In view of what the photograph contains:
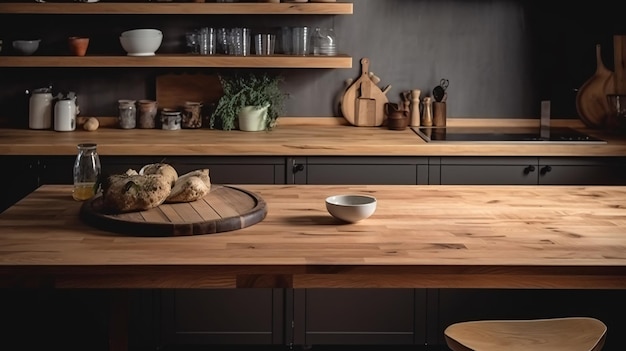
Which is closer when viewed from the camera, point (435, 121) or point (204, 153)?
point (204, 153)

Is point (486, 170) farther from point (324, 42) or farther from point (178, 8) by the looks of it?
point (178, 8)

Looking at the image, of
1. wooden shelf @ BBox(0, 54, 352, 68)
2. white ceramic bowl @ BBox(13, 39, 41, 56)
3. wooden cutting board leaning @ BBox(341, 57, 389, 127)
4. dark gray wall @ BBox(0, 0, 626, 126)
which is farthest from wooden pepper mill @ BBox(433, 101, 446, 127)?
white ceramic bowl @ BBox(13, 39, 41, 56)

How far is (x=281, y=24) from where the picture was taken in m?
5.45

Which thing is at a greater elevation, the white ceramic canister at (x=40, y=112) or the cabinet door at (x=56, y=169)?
the white ceramic canister at (x=40, y=112)

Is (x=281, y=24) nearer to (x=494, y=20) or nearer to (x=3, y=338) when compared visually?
(x=494, y=20)

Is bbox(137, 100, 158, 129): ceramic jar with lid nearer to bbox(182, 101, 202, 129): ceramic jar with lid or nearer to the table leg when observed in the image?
bbox(182, 101, 202, 129): ceramic jar with lid

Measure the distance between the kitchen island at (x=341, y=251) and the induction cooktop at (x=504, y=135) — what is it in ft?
5.08

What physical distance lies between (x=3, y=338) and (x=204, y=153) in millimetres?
1328

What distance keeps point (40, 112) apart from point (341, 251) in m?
3.02

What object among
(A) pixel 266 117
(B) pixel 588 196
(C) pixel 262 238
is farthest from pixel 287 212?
(A) pixel 266 117

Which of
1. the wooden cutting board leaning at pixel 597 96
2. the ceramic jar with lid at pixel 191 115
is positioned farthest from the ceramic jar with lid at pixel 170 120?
the wooden cutting board leaning at pixel 597 96

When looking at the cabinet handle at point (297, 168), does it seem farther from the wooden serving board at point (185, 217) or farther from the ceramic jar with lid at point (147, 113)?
the wooden serving board at point (185, 217)

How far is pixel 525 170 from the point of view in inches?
187

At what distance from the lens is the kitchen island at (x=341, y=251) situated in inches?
100
